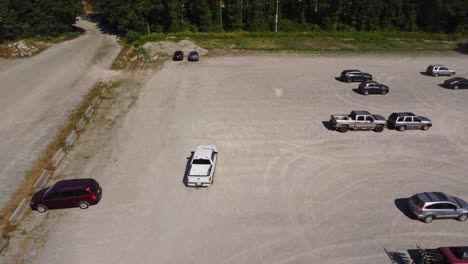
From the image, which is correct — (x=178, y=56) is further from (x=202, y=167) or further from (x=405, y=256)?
(x=405, y=256)

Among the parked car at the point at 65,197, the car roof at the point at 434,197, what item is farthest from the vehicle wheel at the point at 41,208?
the car roof at the point at 434,197

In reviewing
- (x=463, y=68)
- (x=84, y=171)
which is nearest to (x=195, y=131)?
(x=84, y=171)

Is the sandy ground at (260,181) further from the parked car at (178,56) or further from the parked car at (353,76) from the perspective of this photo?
the parked car at (178,56)

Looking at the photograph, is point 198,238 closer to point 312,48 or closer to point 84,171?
point 84,171

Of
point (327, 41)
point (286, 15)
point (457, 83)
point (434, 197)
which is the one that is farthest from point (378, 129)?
point (286, 15)

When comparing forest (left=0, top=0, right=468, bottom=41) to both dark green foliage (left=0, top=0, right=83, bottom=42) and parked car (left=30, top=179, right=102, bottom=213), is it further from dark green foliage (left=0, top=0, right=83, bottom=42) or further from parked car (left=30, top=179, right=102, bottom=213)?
parked car (left=30, top=179, right=102, bottom=213)

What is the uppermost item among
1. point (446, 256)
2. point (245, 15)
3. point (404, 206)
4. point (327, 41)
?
point (245, 15)

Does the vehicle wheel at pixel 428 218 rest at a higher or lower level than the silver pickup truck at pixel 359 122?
lower
